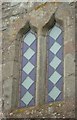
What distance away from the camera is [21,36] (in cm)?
646

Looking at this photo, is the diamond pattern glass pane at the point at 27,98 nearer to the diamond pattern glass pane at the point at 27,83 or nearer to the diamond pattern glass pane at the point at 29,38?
the diamond pattern glass pane at the point at 27,83

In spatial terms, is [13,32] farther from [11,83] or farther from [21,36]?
[11,83]

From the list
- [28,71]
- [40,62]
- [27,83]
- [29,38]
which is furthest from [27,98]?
[29,38]

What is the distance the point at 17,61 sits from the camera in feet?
20.6

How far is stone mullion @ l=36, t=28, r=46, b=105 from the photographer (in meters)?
5.86

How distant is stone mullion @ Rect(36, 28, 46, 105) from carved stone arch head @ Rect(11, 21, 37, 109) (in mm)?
217

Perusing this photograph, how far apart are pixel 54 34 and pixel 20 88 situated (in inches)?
30.9

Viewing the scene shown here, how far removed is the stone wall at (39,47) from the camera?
5.59 metres

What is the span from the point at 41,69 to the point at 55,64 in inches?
7.2

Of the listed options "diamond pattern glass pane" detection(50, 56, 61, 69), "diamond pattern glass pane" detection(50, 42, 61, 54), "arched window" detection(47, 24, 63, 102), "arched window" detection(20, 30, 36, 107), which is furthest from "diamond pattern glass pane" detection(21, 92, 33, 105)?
"diamond pattern glass pane" detection(50, 42, 61, 54)

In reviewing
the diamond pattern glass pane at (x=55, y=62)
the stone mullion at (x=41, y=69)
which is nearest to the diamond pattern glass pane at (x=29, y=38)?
the stone mullion at (x=41, y=69)

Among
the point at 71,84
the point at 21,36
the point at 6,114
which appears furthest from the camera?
the point at 21,36

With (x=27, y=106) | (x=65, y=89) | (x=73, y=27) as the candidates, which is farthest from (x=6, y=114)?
(x=73, y=27)

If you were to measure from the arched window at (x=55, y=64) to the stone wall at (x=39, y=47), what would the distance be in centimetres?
11
